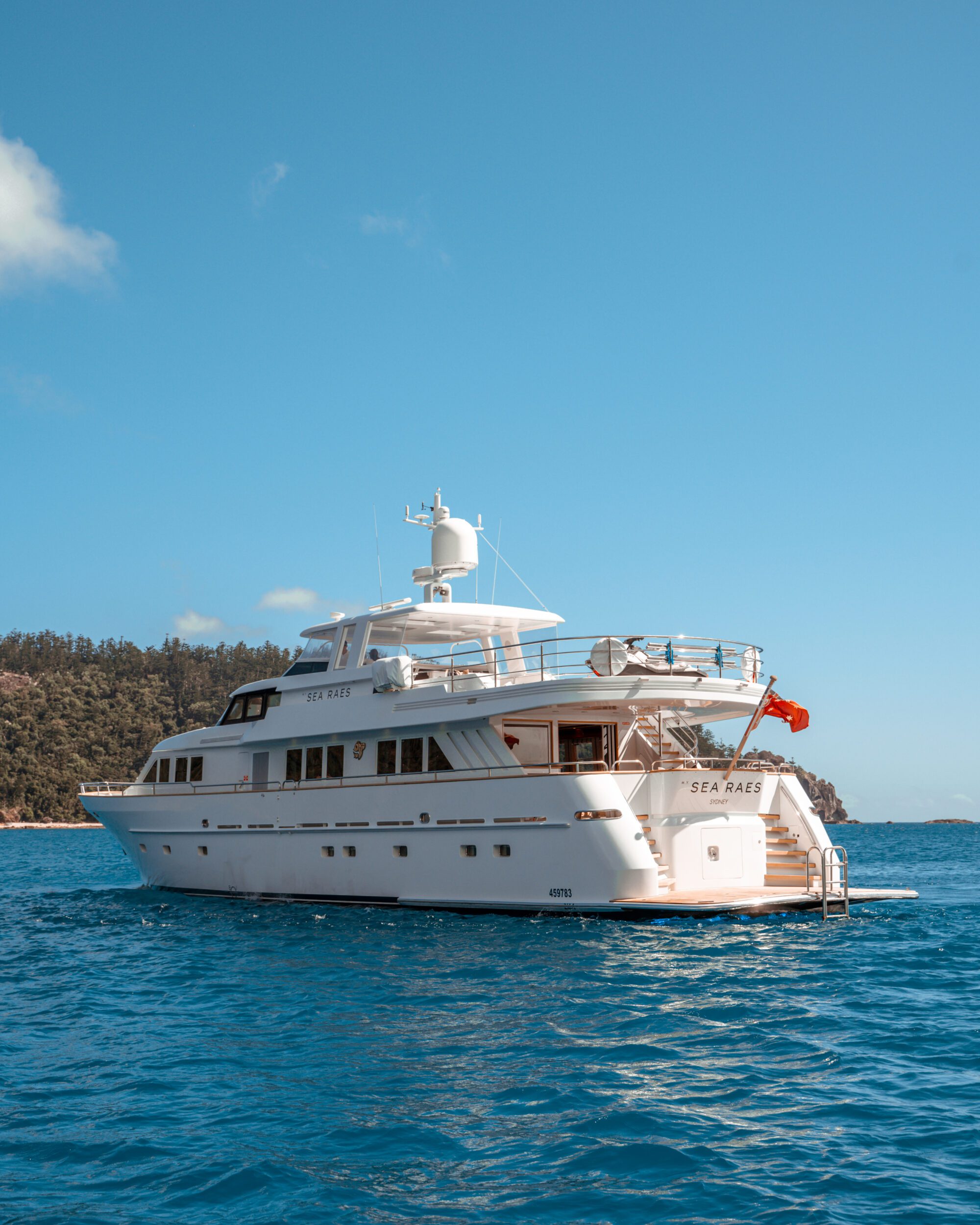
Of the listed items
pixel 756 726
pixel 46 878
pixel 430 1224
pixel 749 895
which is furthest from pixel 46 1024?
pixel 46 878

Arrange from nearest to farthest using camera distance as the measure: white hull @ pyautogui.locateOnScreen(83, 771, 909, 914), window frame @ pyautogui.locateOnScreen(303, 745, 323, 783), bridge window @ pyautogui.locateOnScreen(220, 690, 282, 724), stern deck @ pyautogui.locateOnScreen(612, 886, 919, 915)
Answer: stern deck @ pyautogui.locateOnScreen(612, 886, 919, 915) < white hull @ pyautogui.locateOnScreen(83, 771, 909, 914) < window frame @ pyautogui.locateOnScreen(303, 745, 323, 783) < bridge window @ pyautogui.locateOnScreen(220, 690, 282, 724)

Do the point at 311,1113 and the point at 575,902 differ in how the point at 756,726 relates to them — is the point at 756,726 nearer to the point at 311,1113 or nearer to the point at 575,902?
the point at 575,902

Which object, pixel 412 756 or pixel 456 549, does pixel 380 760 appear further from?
pixel 456 549

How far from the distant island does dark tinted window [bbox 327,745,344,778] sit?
6808 centimetres

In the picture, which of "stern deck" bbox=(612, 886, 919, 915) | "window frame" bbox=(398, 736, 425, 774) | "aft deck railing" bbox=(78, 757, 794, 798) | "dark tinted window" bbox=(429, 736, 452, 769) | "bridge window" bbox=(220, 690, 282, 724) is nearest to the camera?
"stern deck" bbox=(612, 886, 919, 915)

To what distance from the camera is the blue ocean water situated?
20.4ft

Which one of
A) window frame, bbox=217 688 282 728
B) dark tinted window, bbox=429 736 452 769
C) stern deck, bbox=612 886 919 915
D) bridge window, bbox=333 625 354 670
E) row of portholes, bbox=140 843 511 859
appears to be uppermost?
bridge window, bbox=333 625 354 670

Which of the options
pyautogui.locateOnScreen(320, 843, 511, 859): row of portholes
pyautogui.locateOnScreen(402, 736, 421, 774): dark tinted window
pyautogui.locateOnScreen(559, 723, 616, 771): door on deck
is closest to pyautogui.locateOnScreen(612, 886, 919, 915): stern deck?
pyautogui.locateOnScreen(320, 843, 511, 859): row of portholes

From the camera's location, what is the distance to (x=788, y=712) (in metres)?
17.4

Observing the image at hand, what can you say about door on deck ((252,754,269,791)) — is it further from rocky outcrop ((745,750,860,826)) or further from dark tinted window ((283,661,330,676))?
rocky outcrop ((745,750,860,826))

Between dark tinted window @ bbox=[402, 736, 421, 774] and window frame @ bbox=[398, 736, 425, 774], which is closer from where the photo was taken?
window frame @ bbox=[398, 736, 425, 774]

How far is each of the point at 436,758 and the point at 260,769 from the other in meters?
5.03

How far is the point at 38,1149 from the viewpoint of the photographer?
715 centimetres

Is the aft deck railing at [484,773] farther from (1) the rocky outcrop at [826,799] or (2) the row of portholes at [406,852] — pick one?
(1) the rocky outcrop at [826,799]
